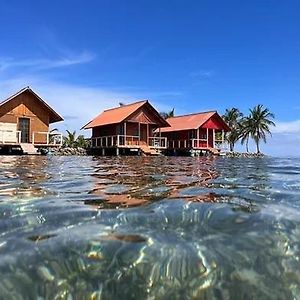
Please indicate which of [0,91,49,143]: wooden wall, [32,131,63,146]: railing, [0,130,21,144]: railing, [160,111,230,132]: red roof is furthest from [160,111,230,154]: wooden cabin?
[0,130,21,144]: railing

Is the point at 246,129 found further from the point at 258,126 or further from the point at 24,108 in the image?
the point at 24,108

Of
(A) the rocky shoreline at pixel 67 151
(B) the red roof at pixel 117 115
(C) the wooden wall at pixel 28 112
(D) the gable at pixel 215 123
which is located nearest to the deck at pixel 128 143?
(A) the rocky shoreline at pixel 67 151

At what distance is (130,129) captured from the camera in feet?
115

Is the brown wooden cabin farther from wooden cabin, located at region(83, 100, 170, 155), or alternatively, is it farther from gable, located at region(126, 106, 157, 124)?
gable, located at region(126, 106, 157, 124)

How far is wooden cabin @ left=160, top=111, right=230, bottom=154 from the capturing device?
124ft

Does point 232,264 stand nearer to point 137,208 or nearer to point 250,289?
point 250,289

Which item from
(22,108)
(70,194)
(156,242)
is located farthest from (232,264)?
(22,108)

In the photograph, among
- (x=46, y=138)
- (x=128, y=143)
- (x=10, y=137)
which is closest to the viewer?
(x=10, y=137)

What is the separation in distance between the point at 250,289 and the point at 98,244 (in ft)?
3.18

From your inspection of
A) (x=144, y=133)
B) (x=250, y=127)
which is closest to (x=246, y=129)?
(x=250, y=127)

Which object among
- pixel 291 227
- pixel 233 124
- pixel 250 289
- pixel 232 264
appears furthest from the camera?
pixel 233 124

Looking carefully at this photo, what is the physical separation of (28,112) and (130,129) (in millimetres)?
9932

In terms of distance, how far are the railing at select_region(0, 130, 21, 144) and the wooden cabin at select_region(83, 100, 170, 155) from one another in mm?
8248

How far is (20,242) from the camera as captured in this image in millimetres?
→ 2518
